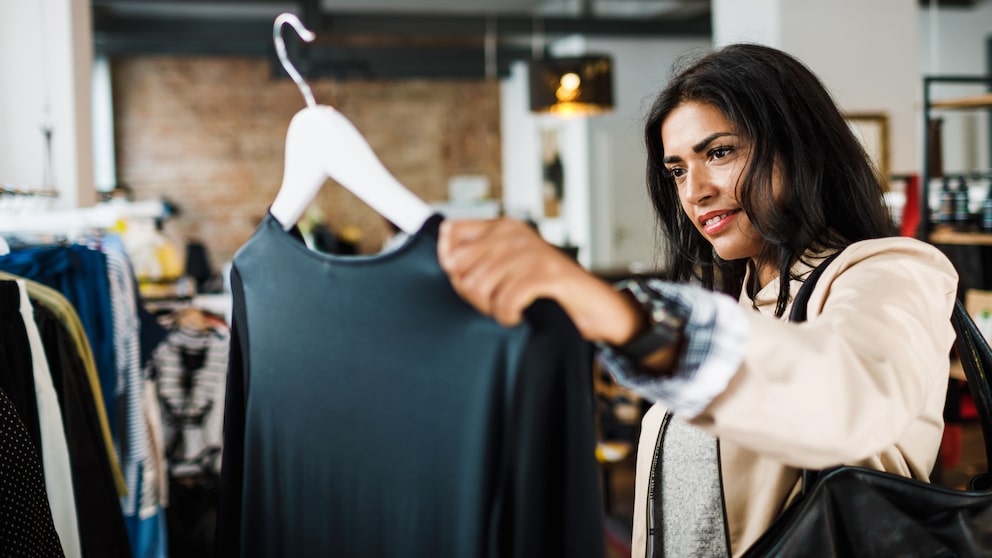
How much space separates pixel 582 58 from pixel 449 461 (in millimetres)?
4632

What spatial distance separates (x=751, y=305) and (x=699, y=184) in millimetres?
206

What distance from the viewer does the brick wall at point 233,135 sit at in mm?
8875

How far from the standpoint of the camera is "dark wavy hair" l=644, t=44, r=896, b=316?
1093 mm

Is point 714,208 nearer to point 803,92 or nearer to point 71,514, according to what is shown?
point 803,92

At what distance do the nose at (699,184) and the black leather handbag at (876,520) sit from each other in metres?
0.44

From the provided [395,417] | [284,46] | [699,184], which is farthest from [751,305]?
[284,46]

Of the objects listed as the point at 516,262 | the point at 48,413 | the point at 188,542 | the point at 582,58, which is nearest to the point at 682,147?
the point at 516,262

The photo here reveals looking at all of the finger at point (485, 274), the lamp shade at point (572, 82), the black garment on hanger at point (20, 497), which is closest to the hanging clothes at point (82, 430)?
the black garment on hanger at point (20, 497)

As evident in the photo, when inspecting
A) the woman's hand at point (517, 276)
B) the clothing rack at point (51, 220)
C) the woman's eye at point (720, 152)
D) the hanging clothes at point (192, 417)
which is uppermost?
the woman's eye at point (720, 152)

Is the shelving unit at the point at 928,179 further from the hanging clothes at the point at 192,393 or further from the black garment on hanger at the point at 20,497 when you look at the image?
the black garment on hanger at the point at 20,497

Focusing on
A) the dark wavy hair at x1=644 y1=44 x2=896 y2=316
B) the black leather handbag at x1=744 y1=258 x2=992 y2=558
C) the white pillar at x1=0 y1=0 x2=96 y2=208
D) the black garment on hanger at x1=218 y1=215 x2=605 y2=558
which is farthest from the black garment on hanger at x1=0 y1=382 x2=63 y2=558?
the white pillar at x1=0 y1=0 x2=96 y2=208

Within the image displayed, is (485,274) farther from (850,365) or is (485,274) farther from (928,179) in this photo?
(928,179)

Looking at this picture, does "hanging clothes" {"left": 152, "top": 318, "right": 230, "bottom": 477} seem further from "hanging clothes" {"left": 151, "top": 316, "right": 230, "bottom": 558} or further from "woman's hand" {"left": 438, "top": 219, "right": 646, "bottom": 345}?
"woman's hand" {"left": 438, "top": 219, "right": 646, "bottom": 345}

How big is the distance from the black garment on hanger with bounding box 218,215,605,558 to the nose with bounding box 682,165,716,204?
557 millimetres
